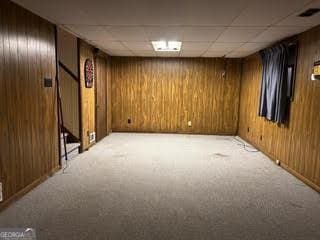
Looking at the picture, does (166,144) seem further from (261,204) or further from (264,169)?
(261,204)

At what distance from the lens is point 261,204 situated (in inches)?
109

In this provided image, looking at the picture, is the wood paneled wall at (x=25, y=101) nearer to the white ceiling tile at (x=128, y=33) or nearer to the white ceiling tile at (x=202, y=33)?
the white ceiling tile at (x=128, y=33)

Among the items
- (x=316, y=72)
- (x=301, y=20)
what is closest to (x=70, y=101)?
(x=301, y=20)

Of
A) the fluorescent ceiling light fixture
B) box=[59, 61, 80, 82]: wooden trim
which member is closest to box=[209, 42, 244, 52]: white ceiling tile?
the fluorescent ceiling light fixture

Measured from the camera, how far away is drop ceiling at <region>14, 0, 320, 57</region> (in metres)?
2.59

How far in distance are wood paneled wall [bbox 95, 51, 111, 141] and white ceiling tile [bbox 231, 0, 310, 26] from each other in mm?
3538

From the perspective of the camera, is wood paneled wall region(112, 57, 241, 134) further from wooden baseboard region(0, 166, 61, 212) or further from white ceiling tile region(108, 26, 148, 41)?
wooden baseboard region(0, 166, 61, 212)

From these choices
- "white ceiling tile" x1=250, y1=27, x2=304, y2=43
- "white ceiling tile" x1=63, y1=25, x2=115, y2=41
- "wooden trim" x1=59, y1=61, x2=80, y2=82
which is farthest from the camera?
"wooden trim" x1=59, y1=61, x2=80, y2=82

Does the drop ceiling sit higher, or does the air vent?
the drop ceiling

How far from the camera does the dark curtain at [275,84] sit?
406 centimetres

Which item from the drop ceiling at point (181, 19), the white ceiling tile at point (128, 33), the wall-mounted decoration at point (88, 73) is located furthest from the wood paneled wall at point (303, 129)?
the wall-mounted decoration at point (88, 73)

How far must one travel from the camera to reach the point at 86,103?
4.99 meters

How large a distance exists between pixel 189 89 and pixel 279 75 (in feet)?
9.85

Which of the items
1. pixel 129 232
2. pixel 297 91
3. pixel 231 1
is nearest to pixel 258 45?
pixel 297 91
